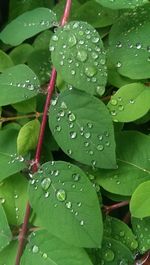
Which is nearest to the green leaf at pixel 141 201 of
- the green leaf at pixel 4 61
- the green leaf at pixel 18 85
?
the green leaf at pixel 18 85

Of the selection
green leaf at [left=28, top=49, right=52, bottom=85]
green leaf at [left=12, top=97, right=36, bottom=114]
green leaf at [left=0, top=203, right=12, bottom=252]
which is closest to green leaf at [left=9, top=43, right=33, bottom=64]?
green leaf at [left=28, top=49, right=52, bottom=85]

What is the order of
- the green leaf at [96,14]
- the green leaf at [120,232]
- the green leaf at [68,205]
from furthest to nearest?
the green leaf at [96,14]
the green leaf at [120,232]
the green leaf at [68,205]

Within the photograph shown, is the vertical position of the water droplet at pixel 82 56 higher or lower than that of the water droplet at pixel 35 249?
higher

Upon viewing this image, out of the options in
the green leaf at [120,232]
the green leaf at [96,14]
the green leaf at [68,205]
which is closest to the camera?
the green leaf at [68,205]

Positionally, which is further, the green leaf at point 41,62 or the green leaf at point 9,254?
the green leaf at point 41,62

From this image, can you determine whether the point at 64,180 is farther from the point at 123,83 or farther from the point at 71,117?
the point at 123,83

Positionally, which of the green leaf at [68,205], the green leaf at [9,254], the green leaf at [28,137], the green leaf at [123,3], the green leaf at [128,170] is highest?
the green leaf at [123,3]

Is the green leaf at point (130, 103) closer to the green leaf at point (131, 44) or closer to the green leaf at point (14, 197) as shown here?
the green leaf at point (131, 44)
